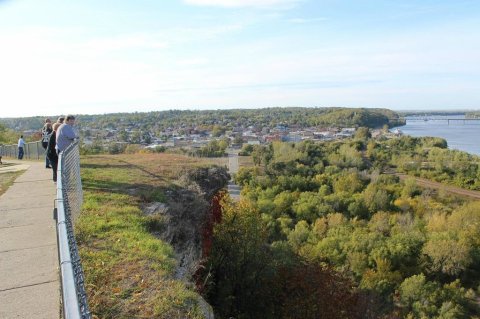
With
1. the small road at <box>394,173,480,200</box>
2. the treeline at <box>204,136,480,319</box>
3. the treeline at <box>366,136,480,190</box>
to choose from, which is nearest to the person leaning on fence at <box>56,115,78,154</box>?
the treeline at <box>204,136,480,319</box>

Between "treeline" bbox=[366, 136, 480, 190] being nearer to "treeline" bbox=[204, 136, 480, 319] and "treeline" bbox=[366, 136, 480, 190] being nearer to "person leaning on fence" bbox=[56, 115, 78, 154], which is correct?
"treeline" bbox=[204, 136, 480, 319]

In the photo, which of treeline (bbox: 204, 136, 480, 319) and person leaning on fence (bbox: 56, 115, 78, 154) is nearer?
person leaning on fence (bbox: 56, 115, 78, 154)

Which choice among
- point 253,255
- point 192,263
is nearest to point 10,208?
point 192,263

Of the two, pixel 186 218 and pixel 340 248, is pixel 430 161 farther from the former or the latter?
pixel 186 218

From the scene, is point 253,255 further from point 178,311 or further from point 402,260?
point 402,260

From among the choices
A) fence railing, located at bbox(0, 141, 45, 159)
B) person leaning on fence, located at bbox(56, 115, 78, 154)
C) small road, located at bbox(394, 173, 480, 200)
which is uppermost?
person leaning on fence, located at bbox(56, 115, 78, 154)

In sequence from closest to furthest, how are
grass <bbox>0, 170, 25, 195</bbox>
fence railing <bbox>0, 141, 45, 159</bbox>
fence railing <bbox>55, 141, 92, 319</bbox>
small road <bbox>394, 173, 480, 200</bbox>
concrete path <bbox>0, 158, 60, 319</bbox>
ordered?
1. fence railing <bbox>55, 141, 92, 319</bbox>
2. concrete path <bbox>0, 158, 60, 319</bbox>
3. grass <bbox>0, 170, 25, 195</bbox>
4. fence railing <bbox>0, 141, 45, 159</bbox>
5. small road <bbox>394, 173, 480, 200</bbox>
